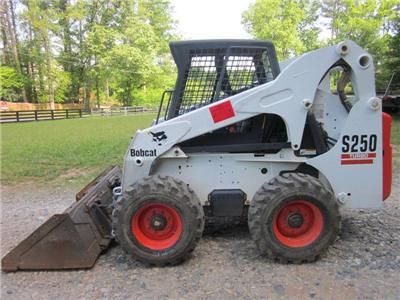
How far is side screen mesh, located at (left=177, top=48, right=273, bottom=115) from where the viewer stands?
382cm

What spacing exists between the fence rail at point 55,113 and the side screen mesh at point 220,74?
88.4ft

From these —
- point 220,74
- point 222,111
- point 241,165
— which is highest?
point 220,74

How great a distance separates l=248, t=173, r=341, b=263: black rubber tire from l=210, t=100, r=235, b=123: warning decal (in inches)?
28.7

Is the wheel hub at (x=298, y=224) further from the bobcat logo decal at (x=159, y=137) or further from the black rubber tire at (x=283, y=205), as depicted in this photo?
the bobcat logo decal at (x=159, y=137)

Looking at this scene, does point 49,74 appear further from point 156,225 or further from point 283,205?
point 283,205

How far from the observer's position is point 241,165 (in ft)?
12.6

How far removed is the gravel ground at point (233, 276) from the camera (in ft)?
10.1

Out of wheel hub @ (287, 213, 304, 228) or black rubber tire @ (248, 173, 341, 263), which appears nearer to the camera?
black rubber tire @ (248, 173, 341, 263)

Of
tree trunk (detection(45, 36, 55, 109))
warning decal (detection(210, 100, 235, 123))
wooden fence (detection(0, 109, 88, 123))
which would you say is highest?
tree trunk (detection(45, 36, 55, 109))

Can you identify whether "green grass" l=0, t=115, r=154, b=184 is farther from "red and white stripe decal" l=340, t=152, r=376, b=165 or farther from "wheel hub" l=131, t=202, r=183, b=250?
"red and white stripe decal" l=340, t=152, r=376, b=165

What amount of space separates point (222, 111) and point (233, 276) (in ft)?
4.81

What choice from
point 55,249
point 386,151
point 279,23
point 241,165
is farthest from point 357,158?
point 279,23

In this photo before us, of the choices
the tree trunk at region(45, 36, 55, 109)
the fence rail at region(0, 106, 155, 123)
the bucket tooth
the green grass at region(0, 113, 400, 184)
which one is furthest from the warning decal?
the tree trunk at region(45, 36, 55, 109)

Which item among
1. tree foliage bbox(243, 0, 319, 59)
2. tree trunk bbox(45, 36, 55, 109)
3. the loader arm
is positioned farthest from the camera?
tree trunk bbox(45, 36, 55, 109)
